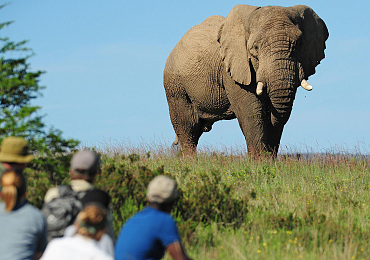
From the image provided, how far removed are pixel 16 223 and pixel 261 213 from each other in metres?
5.29

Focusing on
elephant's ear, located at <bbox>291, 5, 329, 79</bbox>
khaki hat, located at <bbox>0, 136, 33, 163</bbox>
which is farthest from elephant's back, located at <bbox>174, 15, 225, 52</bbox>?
khaki hat, located at <bbox>0, 136, 33, 163</bbox>

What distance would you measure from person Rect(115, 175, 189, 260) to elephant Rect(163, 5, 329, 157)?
8.56 metres

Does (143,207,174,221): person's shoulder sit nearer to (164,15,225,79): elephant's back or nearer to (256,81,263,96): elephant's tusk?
(256,81,263,96): elephant's tusk

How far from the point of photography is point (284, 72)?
13.0m

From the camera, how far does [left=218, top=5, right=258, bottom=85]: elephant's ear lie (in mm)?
14570

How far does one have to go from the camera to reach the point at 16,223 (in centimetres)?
507

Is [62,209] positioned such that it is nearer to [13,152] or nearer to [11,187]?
[11,187]

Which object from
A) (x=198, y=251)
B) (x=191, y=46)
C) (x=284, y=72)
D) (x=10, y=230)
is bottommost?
(x=198, y=251)

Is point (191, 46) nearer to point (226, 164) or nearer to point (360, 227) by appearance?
point (226, 164)

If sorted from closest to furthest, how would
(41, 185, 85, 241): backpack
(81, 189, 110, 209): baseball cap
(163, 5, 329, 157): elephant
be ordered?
(81, 189, 110, 209): baseball cap, (41, 185, 85, 241): backpack, (163, 5, 329, 157): elephant

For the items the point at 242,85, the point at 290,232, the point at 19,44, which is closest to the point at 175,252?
the point at 290,232

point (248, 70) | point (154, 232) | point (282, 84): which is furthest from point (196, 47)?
point (154, 232)

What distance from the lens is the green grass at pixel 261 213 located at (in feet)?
24.2

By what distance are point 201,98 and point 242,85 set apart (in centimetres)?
299
